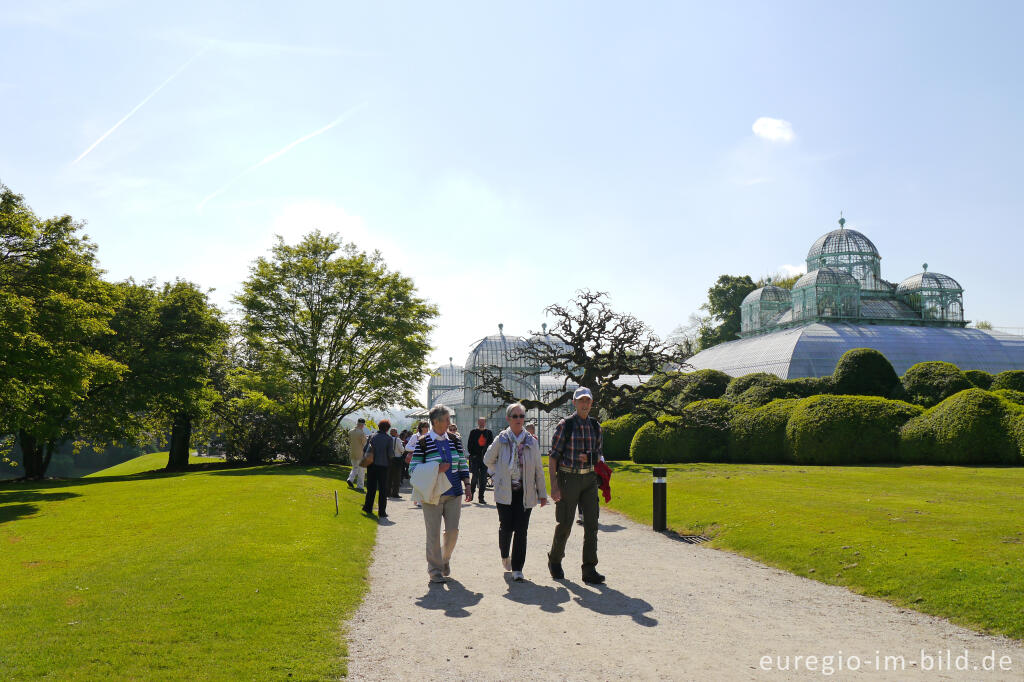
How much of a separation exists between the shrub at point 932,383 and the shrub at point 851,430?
4.70 metres

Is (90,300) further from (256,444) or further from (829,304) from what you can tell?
(829,304)

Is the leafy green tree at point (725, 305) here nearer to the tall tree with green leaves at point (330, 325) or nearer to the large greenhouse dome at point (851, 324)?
the large greenhouse dome at point (851, 324)

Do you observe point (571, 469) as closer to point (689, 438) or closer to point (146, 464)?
point (689, 438)

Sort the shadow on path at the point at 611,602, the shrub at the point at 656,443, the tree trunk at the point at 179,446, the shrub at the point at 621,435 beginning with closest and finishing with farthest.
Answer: the shadow on path at the point at 611,602, the shrub at the point at 656,443, the shrub at the point at 621,435, the tree trunk at the point at 179,446

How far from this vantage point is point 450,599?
7625 mm

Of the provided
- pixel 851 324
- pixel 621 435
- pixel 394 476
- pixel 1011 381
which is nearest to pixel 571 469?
pixel 394 476

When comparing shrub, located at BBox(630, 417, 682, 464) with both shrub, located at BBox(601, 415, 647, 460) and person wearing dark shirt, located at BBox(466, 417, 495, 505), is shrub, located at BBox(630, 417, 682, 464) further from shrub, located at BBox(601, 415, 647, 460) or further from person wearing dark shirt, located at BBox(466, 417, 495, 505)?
person wearing dark shirt, located at BBox(466, 417, 495, 505)

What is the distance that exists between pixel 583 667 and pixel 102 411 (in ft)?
A: 96.6

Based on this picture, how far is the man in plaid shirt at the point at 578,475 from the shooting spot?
8.48 metres

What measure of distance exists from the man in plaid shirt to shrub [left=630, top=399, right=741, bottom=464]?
71.8 ft

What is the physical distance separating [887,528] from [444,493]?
7005 millimetres

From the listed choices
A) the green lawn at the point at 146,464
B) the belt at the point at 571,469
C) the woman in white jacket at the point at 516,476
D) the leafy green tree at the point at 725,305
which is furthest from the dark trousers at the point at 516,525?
the leafy green tree at the point at 725,305

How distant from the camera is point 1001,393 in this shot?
2484 cm

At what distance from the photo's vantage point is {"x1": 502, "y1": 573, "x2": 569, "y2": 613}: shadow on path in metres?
7.26
